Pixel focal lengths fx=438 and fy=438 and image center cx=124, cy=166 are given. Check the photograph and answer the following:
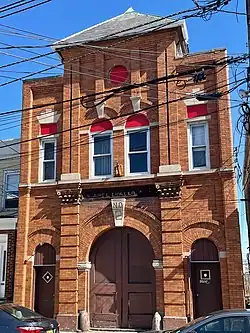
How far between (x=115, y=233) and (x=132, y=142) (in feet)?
11.6

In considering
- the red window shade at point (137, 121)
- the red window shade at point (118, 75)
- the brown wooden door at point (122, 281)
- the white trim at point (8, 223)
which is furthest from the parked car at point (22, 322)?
the red window shade at point (118, 75)

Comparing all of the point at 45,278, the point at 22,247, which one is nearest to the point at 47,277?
the point at 45,278

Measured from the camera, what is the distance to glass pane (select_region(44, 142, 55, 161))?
703 inches

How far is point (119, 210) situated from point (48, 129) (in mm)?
4708

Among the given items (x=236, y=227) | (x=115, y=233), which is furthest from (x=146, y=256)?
(x=236, y=227)

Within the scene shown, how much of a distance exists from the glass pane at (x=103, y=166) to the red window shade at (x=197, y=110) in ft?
11.6

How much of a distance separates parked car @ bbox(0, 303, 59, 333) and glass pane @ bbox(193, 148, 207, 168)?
798 cm

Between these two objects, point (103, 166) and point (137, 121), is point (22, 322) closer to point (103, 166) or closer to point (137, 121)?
point (103, 166)

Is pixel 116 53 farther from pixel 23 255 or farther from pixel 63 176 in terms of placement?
pixel 23 255

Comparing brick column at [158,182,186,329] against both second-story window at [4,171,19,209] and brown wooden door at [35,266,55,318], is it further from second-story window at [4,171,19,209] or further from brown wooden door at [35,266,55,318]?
second-story window at [4,171,19,209]

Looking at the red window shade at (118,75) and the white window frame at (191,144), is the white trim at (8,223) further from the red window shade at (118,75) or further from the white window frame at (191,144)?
the white window frame at (191,144)

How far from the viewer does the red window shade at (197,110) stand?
16.3 meters

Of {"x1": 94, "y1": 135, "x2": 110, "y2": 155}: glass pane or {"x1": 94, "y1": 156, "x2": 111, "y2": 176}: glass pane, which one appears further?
{"x1": 94, "y1": 135, "x2": 110, "y2": 155}: glass pane

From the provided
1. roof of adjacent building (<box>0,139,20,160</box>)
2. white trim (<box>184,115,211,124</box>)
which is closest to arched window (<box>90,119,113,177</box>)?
white trim (<box>184,115,211,124</box>)
